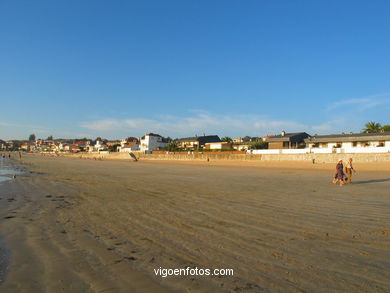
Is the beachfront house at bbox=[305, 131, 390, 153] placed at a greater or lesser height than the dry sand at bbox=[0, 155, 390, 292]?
greater

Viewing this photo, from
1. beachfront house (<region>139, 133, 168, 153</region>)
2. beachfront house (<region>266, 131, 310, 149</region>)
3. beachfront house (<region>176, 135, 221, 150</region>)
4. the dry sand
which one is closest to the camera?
the dry sand

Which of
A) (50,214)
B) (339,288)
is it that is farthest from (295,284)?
(50,214)

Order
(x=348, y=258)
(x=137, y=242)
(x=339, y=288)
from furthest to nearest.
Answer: (x=137, y=242)
(x=348, y=258)
(x=339, y=288)

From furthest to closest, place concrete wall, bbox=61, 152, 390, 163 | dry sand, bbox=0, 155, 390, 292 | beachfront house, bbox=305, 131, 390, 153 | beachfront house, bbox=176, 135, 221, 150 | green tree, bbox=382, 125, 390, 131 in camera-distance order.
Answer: beachfront house, bbox=176, 135, 221, 150 → green tree, bbox=382, 125, 390, 131 → beachfront house, bbox=305, 131, 390, 153 → concrete wall, bbox=61, 152, 390, 163 → dry sand, bbox=0, 155, 390, 292

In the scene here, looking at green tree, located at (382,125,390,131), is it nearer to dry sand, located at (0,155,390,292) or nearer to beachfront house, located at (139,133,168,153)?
dry sand, located at (0,155,390,292)

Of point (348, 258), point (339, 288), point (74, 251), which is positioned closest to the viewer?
point (339, 288)

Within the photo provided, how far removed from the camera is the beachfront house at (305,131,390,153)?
38.3 metres

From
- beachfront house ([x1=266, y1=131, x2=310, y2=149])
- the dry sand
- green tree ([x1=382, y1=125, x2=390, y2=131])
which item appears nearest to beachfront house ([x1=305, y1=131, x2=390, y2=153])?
beachfront house ([x1=266, y1=131, x2=310, y2=149])

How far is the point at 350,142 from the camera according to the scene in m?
45.3

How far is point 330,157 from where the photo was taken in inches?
1481

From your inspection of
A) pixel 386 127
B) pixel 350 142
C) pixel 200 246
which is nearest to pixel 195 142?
pixel 350 142

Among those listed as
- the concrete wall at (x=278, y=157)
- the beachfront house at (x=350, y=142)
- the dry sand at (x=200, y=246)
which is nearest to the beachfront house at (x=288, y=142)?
the beachfront house at (x=350, y=142)

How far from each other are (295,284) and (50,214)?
6.93 m

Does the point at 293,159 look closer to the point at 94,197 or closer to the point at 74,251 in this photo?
the point at 94,197
